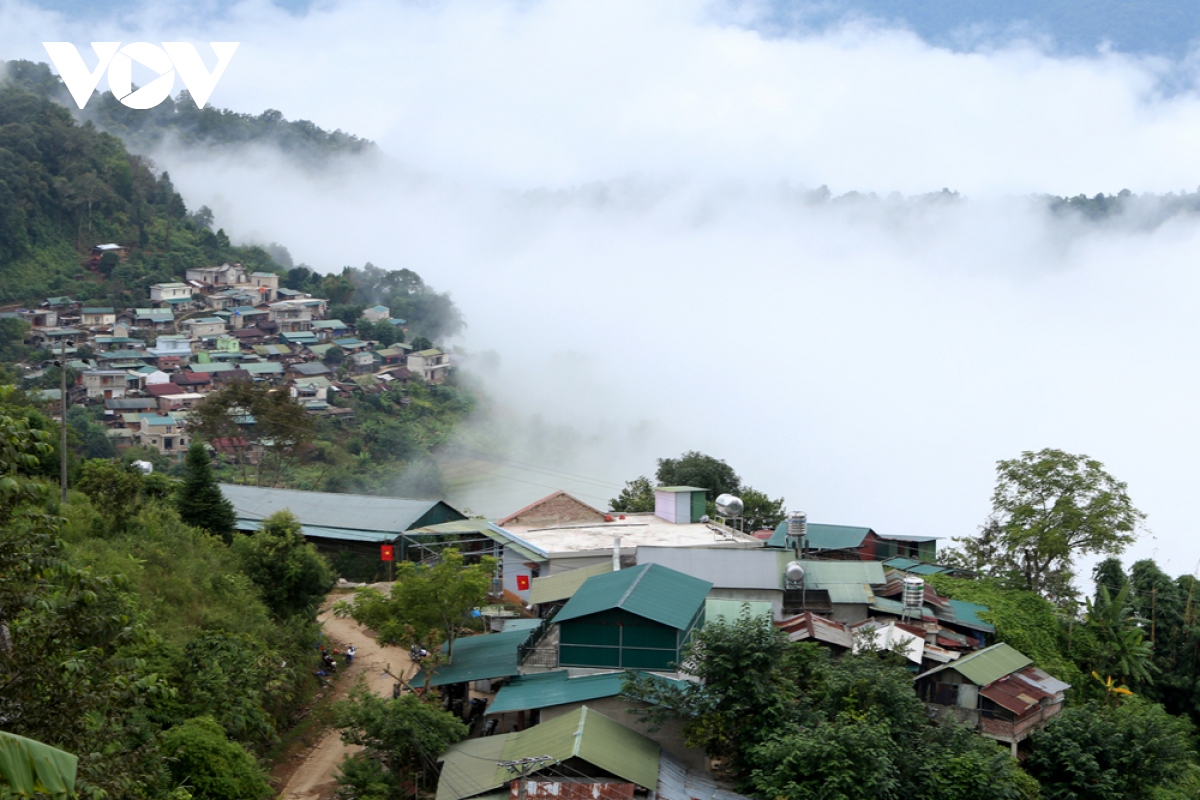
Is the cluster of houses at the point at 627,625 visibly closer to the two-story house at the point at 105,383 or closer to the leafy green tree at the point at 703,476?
the leafy green tree at the point at 703,476

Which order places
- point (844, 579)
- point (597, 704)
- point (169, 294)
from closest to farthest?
point (597, 704) → point (844, 579) → point (169, 294)

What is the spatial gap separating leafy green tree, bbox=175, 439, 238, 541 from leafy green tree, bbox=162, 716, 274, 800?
998 centimetres

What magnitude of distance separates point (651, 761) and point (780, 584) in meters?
8.82

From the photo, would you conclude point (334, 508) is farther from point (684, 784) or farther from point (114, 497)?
point (684, 784)

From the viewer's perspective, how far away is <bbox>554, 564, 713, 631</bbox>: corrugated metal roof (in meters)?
18.2

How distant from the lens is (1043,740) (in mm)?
18969

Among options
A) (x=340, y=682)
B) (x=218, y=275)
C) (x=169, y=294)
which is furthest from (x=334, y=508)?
(x=218, y=275)

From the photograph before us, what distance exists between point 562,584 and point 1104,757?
1075 centimetres

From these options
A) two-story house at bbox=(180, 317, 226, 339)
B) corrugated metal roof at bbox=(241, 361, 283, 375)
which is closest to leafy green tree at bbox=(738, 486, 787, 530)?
corrugated metal roof at bbox=(241, 361, 283, 375)

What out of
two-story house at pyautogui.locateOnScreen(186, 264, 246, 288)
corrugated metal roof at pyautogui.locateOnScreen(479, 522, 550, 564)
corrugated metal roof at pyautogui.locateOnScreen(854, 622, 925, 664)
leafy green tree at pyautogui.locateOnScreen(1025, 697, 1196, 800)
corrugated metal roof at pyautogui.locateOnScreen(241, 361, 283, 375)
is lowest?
leafy green tree at pyautogui.locateOnScreen(1025, 697, 1196, 800)

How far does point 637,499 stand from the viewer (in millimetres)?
37375

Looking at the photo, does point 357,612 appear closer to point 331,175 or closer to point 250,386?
point 250,386

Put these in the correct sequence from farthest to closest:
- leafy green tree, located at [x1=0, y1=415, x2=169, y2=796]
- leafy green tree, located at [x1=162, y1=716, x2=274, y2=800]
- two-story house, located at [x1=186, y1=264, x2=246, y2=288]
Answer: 1. two-story house, located at [x1=186, y1=264, x2=246, y2=288]
2. leafy green tree, located at [x1=162, y1=716, x2=274, y2=800]
3. leafy green tree, located at [x1=0, y1=415, x2=169, y2=796]

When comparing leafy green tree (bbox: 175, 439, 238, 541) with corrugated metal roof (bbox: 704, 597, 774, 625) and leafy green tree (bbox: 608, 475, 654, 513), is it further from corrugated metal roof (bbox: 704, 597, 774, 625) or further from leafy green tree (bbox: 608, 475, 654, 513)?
leafy green tree (bbox: 608, 475, 654, 513)
